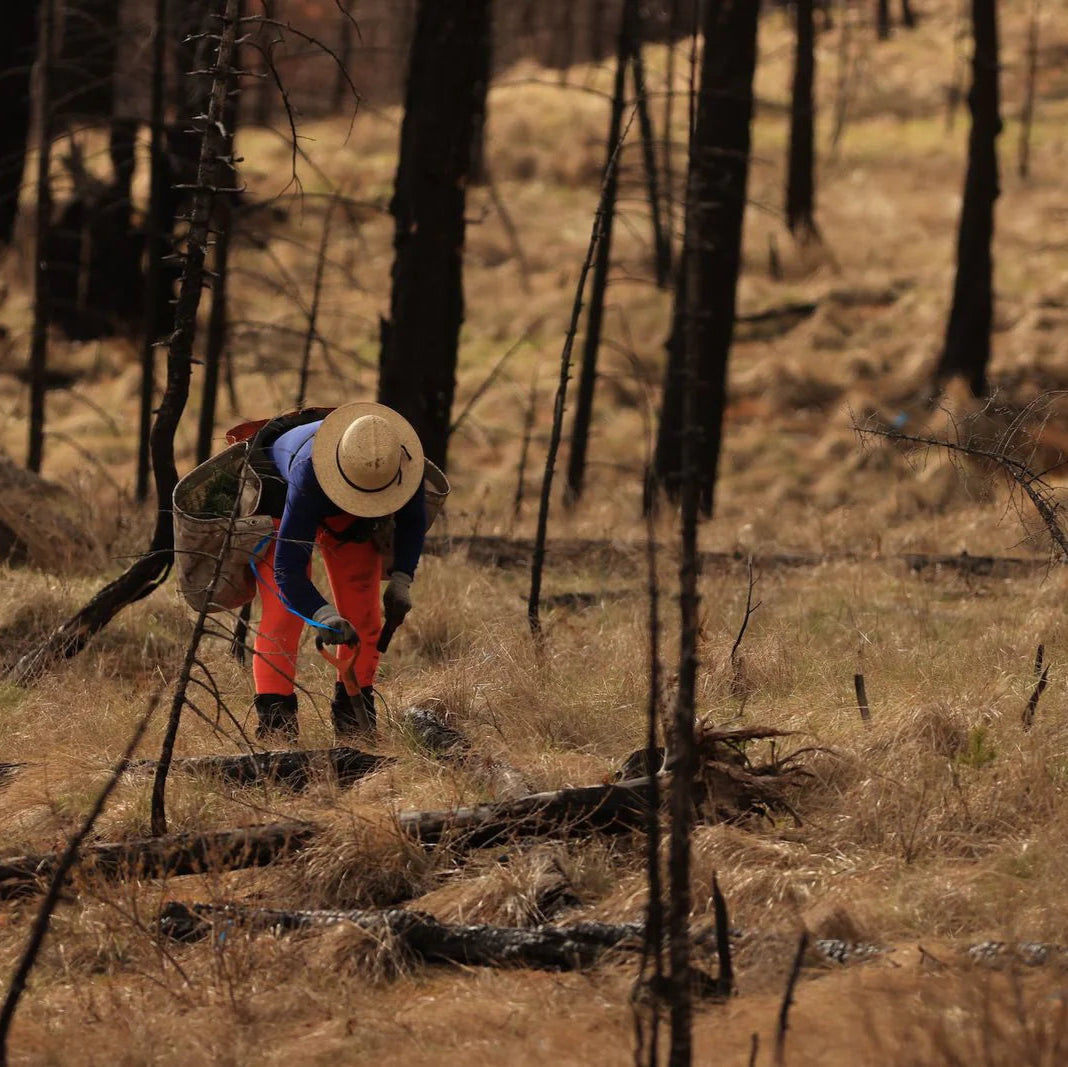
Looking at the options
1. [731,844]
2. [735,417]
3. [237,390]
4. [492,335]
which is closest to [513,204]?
[492,335]

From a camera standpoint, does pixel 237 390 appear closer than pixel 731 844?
No

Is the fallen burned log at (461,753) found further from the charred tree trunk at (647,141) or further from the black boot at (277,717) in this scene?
the charred tree trunk at (647,141)

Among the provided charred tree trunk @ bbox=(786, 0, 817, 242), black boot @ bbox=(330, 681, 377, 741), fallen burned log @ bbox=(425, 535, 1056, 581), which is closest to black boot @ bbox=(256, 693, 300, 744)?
black boot @ bbox=(330, 681, 377, 741)

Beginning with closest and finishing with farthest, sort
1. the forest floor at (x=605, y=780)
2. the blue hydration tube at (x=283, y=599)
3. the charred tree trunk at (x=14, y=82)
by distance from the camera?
1. the forest floor at (x=605, y=780)
2. the blue hydration tube at (x=283, y=599)
3. the charred tree trunk at (x=14, y=82)

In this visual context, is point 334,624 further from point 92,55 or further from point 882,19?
point 882,19

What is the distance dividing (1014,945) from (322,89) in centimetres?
4232

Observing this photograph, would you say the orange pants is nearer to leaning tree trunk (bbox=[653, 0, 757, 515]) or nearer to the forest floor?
the forest floor

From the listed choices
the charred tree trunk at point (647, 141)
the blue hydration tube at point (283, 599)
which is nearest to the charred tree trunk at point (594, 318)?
the charred tree trunk at point (647, 141)

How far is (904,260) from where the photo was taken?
23.2m

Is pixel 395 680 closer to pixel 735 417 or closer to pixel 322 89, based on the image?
pixel 735 417

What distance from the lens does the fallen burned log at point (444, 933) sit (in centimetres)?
466

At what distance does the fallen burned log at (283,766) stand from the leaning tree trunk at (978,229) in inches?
487

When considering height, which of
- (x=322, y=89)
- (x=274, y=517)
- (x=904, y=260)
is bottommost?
(x=274, y=517)

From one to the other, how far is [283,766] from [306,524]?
3.11 ft
